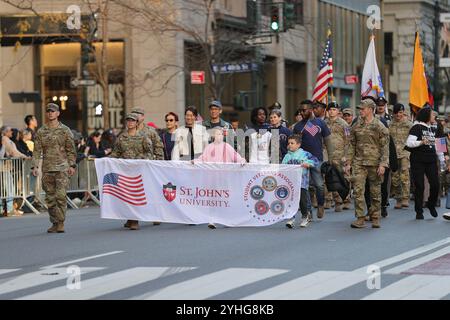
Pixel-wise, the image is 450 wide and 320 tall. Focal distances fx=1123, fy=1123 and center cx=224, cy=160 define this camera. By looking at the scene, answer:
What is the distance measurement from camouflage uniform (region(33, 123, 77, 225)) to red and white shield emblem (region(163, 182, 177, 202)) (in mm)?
1531

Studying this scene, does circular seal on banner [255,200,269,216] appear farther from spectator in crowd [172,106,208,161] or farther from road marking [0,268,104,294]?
road marking [0,268,104,294]

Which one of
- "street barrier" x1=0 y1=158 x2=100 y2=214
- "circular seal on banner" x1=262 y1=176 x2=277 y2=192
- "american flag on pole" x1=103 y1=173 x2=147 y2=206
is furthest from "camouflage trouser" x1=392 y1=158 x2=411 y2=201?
"street barrier" x1=0 y1=158 x2=100 y2=214

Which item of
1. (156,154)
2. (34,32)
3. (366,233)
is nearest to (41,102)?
(34,32)

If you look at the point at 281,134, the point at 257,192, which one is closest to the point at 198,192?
the point at 257,192

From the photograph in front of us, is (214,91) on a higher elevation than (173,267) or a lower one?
higher

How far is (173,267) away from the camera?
1197cm

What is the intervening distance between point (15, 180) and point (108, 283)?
1145cm

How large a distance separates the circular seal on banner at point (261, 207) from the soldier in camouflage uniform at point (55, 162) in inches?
112

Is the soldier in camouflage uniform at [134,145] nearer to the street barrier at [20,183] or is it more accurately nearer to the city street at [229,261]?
the city street at [229,261]

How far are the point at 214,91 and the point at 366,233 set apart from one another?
56.1 ft

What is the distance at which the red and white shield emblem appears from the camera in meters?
Result: 17.6

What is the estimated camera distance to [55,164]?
16953 millimetres
